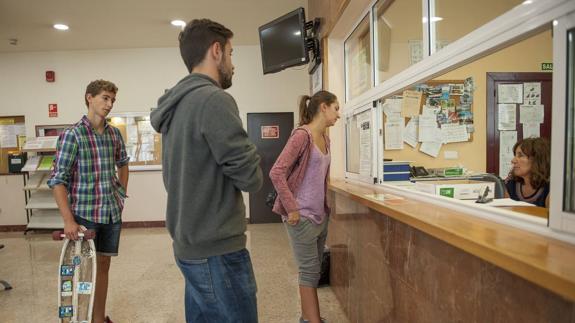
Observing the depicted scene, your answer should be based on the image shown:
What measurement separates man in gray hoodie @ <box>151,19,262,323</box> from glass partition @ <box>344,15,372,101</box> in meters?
1.48

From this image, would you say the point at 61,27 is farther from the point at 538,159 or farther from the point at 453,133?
the point at 538,159

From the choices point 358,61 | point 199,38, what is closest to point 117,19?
point 358,61

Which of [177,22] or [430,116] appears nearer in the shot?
[430,116]

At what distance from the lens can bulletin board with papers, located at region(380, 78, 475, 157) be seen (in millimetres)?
3566

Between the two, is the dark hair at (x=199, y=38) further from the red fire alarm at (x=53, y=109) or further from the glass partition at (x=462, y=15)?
the red fire alarm at (x=53, y=109)

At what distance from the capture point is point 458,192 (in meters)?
1.62

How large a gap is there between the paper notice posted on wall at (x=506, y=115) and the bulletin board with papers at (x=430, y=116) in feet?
0.84

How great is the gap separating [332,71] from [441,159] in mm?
1671

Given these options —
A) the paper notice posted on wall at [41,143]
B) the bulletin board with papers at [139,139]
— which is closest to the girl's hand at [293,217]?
the bulletin board with papers at [139,139]

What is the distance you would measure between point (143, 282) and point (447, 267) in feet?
9.68

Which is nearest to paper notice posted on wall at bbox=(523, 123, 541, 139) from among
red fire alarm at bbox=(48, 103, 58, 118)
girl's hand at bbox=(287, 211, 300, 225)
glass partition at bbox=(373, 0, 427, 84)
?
glass partition at bbox=(373, 0, 427, 84)

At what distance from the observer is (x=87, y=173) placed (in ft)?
6.66

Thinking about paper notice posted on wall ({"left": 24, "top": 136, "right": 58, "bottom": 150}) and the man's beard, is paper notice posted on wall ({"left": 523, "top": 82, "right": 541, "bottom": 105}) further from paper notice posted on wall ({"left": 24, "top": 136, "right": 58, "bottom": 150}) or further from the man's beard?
paper notice posted on wall ({"left": 24, "top": 136, "right": 58, "bottom": 150})

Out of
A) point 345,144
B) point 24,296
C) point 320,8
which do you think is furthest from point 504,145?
point 24,296
